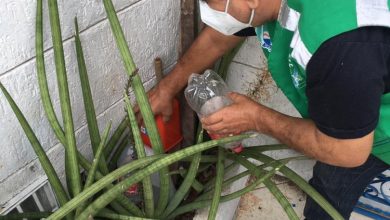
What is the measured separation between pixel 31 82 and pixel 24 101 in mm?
49

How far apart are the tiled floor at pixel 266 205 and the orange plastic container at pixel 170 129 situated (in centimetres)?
45

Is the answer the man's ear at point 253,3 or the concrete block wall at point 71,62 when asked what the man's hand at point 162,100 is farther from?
the man's ear at point 253,3

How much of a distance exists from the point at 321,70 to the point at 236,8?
0.26 metres

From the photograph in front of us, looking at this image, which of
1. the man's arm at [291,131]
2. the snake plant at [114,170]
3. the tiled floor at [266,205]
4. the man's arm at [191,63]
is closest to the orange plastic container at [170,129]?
the man's arm at [191,63]

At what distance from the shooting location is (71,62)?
3.53 ft

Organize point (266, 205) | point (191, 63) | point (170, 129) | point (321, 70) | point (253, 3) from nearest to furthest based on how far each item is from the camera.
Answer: point (321, 70) → point (253, 3) → point (191, 63) → point (170, 129) → point (266, 205)

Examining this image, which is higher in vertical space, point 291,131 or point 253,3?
point 253,3

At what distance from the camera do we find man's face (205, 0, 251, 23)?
0.90 meters

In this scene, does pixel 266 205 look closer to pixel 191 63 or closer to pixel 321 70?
pixel 191 63

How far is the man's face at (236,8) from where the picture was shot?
90cm

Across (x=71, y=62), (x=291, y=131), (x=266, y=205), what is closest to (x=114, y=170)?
(x=71, y=62)


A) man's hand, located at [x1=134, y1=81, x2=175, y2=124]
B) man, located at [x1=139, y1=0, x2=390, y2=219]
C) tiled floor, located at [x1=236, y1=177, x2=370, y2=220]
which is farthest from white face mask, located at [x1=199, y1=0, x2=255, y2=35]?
tiled floor, located at [x1=236, y1=177, x2=370, y2=220]

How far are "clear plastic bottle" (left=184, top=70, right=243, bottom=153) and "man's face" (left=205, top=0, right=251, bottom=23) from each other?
1.09ft

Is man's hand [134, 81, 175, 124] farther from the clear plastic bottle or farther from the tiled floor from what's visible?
the tiled floor
